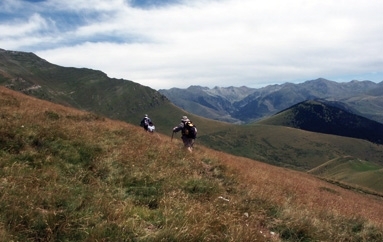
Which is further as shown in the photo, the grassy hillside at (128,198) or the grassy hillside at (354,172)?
the grassy hillside at (354,172)

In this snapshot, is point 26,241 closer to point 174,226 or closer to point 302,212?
point 174,226

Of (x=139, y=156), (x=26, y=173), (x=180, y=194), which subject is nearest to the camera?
(x=26, y=173)

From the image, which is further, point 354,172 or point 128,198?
point 354,172

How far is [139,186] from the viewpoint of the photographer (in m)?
8.95

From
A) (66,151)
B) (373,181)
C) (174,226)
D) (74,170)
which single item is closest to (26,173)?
(74,170)

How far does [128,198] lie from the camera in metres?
7.69

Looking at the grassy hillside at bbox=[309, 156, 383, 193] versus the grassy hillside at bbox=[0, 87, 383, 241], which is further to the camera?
the grassy hillside at bbox=[309, 156, 383, 193]

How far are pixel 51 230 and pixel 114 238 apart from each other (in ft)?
3.42

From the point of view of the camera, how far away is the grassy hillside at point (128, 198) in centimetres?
598

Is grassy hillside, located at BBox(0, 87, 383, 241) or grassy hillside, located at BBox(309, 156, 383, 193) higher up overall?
grassy hillside, located at BBox(0, 87, 383, 241)

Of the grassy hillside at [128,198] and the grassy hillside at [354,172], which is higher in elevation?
the grassy hillside at [128,198]

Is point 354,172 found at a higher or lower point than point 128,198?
lower

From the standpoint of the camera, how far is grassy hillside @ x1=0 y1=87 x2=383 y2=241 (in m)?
5.98

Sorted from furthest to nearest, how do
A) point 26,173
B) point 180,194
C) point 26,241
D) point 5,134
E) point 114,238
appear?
1. point 5,134
2. point 180,194
3. point 26,173
4. point 114,238
5. point 26,241
